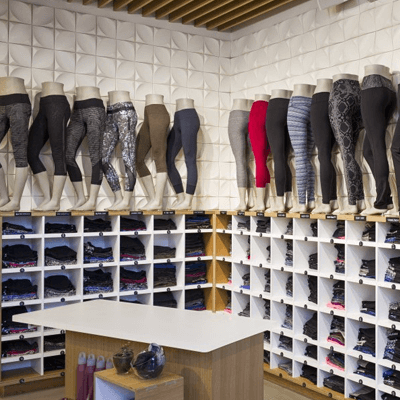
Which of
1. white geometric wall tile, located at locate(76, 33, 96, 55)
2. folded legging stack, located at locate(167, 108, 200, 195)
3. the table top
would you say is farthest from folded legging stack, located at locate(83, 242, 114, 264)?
white geometric wall tile, located at locate(76, 33, 96, 55)

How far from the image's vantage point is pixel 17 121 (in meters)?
5.30

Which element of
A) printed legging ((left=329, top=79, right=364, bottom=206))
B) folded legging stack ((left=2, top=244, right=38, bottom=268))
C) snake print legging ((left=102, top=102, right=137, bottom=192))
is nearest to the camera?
printed legging ((left=329, top=79, right=364, bottom=206))

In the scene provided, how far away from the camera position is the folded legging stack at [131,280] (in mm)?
5855

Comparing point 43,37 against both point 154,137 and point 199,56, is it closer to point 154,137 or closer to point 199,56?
point 154,137

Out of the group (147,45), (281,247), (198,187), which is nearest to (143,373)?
(281,247)

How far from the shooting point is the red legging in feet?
19.1

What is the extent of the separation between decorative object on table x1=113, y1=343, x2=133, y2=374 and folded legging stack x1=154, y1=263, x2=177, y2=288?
2654mm

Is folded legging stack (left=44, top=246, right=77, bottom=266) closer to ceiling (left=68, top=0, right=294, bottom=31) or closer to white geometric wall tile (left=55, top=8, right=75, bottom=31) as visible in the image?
white geometric wall tile (left=55, top=8, right=75, bottom=31)

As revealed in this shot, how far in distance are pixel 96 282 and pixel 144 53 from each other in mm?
2487

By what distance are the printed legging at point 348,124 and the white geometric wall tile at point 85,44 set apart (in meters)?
2.54

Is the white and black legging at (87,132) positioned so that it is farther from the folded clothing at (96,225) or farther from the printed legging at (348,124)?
the printed legging at (348,124)

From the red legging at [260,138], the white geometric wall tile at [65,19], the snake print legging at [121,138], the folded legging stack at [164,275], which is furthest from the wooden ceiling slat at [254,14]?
the folded legging stack at [164,275]

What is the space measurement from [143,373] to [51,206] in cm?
266

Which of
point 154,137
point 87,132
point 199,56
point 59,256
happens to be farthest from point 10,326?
point 199,56
